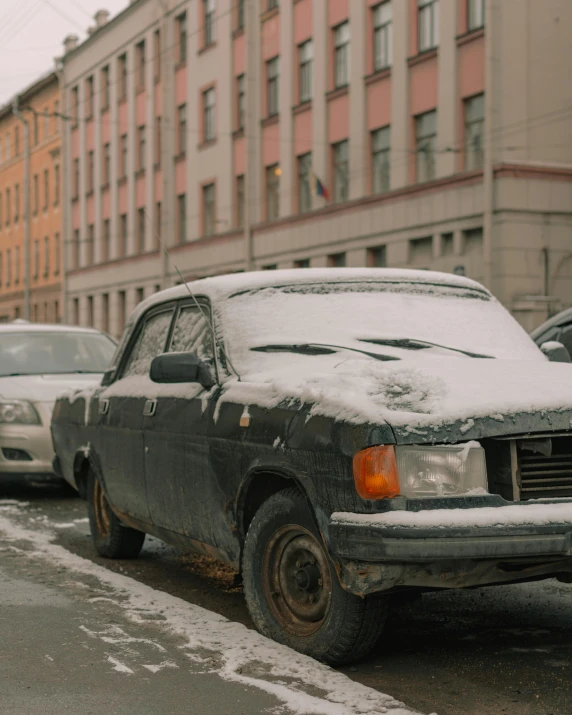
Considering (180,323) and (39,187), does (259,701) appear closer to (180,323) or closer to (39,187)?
(180,323)

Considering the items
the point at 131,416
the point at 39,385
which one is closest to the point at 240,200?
the point at 39,385

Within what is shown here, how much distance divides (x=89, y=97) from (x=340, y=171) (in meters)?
24.2

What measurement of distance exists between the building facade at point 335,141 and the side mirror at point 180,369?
35.2ft

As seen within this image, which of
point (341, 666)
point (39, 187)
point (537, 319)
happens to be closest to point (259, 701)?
point (341, 666)

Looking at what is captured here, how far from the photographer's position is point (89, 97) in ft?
180

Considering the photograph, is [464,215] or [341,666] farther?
[464,215]

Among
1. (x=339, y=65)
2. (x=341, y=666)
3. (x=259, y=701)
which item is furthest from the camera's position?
(x=339, y=65)

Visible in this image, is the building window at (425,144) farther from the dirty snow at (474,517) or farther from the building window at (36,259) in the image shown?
the building window at (36,259)

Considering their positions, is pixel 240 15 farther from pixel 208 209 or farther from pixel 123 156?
pixel 123 156

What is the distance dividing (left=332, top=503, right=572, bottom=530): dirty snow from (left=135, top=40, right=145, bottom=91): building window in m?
45.2

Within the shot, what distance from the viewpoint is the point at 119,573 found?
7230 millimetres

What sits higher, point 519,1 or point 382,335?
point 519,1

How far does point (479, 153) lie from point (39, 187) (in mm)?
39783

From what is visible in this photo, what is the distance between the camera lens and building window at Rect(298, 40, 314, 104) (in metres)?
35.2
